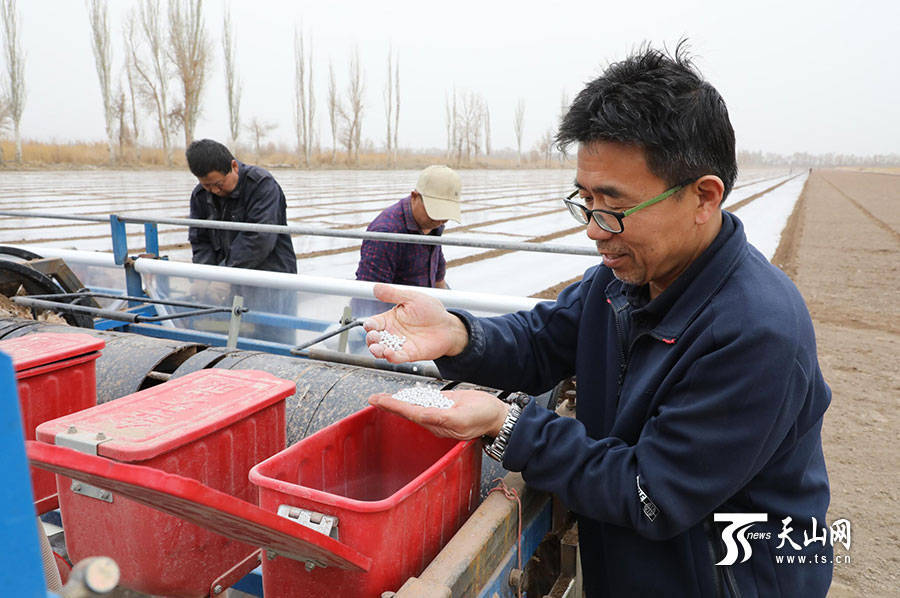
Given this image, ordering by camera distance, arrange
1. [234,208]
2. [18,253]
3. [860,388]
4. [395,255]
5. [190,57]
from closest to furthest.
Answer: [18,253] < [395,255] < [234,208] < [860,388] < [190,57]

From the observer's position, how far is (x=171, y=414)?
1409mm

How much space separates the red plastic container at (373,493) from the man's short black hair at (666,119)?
69 cm

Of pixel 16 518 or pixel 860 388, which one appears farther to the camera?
pixel 860 388

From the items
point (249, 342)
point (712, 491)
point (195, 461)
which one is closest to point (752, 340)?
point (712, 491)

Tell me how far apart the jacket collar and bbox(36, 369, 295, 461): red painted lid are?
3.03 feet

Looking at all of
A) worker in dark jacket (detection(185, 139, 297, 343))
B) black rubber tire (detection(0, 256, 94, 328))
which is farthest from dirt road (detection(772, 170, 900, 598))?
black rubber tire (detection(0, 256, 94, 328))

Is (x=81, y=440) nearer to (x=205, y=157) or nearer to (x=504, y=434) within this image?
(x=504, y=434)

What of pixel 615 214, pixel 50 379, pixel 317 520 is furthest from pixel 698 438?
pixel 50 379

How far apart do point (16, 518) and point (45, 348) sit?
144cm

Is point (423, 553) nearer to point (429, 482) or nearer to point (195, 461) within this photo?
point (429, 482)

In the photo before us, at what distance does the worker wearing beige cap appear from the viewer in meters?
3.38

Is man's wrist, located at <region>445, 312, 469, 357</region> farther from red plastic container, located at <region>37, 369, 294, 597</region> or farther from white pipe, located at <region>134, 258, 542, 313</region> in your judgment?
white pipe, located at <region>134, 258, 542, 313</region>

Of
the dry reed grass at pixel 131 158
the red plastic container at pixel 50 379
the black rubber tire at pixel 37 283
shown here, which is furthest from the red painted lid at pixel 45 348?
the dry reed grass at pixel 131 158

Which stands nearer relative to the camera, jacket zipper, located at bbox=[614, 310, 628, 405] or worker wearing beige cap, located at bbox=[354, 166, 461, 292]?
jacket zipper, located at bbox=[614, 310, 628, 405]
